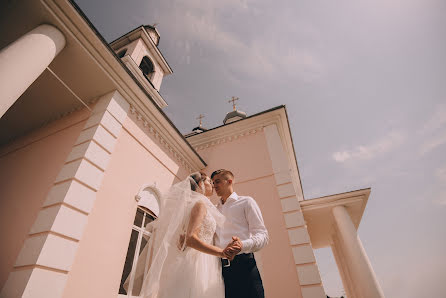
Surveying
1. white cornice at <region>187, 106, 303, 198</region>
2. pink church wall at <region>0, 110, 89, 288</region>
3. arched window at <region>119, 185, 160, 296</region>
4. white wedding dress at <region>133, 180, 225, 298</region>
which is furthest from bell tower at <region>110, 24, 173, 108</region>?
white wedding dress at <region>133, 180, 225, 298</region>

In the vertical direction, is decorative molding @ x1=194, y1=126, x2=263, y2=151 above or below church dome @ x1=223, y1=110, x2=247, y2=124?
below

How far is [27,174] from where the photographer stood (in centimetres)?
469

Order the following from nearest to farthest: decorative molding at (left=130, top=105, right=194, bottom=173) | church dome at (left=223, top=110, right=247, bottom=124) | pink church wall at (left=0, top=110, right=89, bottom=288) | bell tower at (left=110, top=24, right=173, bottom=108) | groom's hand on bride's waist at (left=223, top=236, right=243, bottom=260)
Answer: groom's hand on bride's waist at (left=223, top=236, right=243, bottom=260) < pink church wall at (left=0, top=110, right=89, bottom=288) < decorative molding at (left=130, top=105, right=194, bottom=173) < bell tower at (left=110, top=24, right=173, bottom=108) < church dome at (left=223, top=110, right=247, bottom=124)

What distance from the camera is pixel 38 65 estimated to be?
332cm

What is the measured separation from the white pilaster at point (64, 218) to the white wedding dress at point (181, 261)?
1.68m

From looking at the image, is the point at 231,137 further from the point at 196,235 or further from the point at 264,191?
the point at 196,235

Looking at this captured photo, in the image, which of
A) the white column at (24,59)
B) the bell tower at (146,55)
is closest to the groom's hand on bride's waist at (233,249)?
the white column at (24,59)

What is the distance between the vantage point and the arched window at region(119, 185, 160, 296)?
172 inches

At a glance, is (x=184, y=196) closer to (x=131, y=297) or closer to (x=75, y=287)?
(x=75, y=287)

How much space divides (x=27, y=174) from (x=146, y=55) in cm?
914

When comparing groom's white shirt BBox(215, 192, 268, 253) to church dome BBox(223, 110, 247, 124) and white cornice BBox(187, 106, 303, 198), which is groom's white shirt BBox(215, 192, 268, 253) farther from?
church dome BBox(223, 110, 247, 124)

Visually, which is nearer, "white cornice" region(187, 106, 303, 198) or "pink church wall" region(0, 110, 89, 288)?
"pink church wall" region(0, 110, 89, 288)

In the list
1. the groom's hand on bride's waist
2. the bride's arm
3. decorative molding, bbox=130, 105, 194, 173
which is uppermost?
decorative molding, bbox=130, 105, 194, 173

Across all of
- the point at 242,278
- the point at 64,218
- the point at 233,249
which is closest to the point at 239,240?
the point at 233,249
